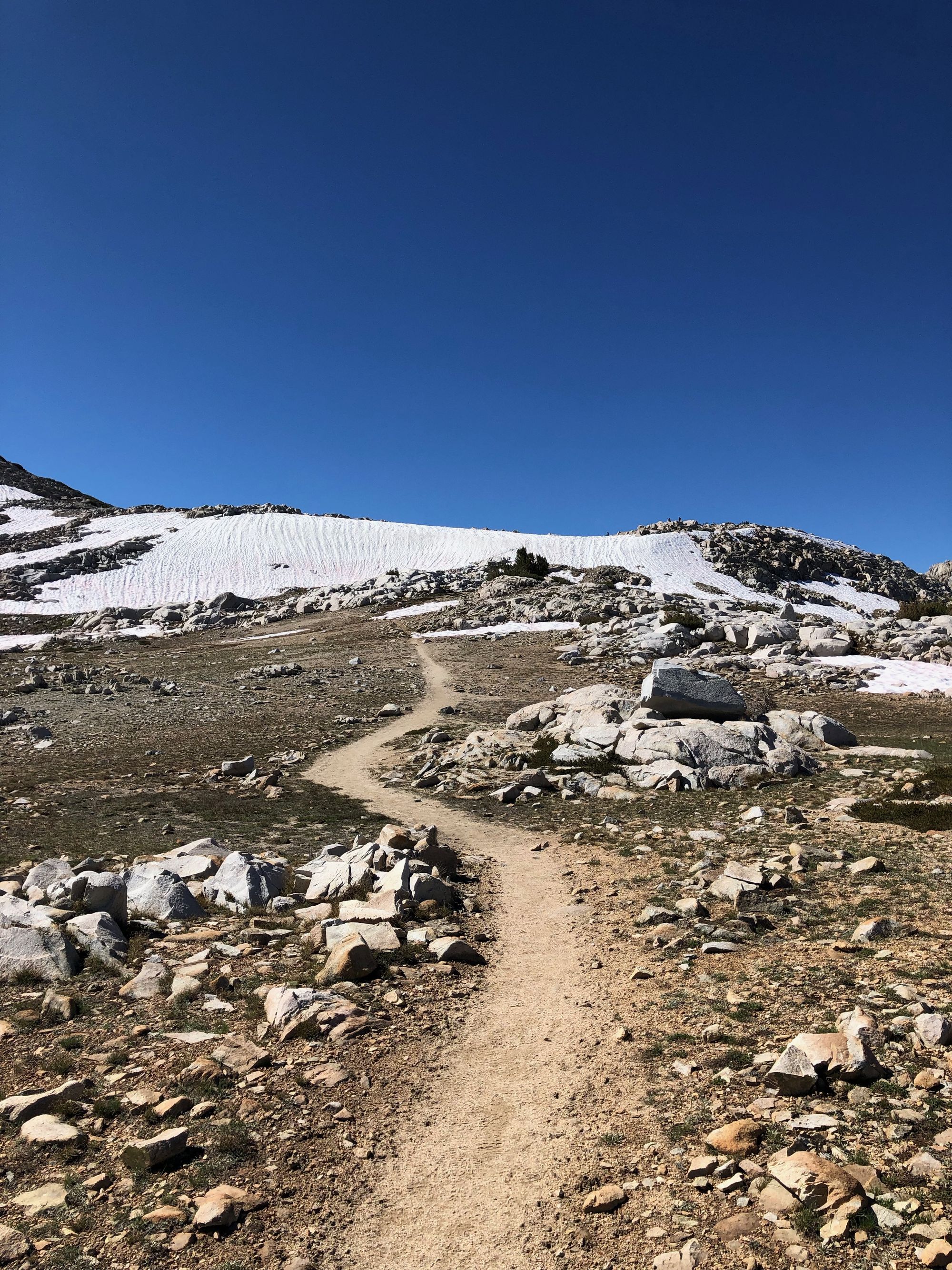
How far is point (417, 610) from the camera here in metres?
71.6

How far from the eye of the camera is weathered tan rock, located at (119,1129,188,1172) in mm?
5633

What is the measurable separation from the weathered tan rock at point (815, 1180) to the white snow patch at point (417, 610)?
204 feet

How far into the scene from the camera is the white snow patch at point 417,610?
68706mm

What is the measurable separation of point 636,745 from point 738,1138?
15.8m

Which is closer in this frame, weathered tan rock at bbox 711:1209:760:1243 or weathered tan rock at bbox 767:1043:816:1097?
weathered tan rock at bbox 711:1209:760:1243

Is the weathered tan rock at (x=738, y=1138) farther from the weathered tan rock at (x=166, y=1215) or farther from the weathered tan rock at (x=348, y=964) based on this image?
the weathered tan rock at (x=348, y=964)

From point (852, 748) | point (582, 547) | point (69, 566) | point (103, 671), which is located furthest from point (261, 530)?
point (852, 748)

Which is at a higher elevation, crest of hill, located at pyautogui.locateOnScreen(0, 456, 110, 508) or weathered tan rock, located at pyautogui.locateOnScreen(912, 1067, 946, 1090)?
crest of hill, located at pyautogui.locateOnScreen(0, 456, 110, 508)

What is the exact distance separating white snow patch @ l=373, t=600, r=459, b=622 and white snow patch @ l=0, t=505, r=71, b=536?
73.8 meters

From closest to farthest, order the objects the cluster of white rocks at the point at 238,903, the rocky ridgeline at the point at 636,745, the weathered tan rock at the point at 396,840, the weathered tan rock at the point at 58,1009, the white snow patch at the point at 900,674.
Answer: the weathered tan rock at the point at 58,1009, the cluster of white rocks at the point at 238,903, the weathered tan rock at the point at 396,840, the rocky ridgeline at the point at 636,745, the white snow patch at the point at 900,674

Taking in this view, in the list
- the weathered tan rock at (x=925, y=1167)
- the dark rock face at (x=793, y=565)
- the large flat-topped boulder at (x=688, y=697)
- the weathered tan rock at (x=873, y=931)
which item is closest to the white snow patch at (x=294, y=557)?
the dark rock face at (x=793, y=565)

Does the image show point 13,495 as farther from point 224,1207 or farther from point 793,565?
point 224,1207

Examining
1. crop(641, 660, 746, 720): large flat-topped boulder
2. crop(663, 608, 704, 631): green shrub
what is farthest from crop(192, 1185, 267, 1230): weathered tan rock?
crop(663, 608, 704, 631): green shrub

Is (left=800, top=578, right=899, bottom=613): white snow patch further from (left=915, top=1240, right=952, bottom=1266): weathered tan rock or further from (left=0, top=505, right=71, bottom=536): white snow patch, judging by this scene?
(left=0, top=505, right=71, bottom=536): white snow patch
